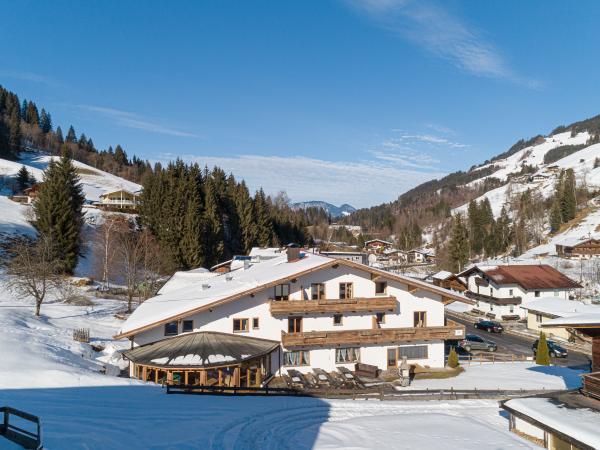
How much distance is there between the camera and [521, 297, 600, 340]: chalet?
47219 mm

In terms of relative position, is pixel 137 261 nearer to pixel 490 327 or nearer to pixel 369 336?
pixel 369 336

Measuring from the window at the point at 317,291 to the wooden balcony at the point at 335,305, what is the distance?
111cm

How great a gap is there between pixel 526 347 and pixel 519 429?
3008 cm

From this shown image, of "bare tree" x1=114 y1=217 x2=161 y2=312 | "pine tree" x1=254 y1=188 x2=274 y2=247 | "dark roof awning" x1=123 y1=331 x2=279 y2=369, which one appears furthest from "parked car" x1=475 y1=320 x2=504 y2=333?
→ "pine tree" x1=254 y1=188 x2=274 y2=247

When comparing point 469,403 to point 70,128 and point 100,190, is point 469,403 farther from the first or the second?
point 70,128

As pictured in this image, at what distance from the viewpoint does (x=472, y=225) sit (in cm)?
13600

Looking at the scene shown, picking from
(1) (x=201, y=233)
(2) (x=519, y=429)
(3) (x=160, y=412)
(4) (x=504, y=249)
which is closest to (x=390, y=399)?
(2) (x=519, y=429)

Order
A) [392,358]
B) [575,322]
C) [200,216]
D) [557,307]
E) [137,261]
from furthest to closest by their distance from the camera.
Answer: [200,216] < [137,261] < [557,307] < [392,358] < [575,322]

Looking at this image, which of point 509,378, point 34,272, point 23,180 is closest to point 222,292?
point 34,272

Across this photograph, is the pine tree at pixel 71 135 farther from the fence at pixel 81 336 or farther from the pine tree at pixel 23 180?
the fence at pixel 81 336

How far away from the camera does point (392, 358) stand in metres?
31.4

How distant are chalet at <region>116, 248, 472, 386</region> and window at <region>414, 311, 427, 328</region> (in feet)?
0.25

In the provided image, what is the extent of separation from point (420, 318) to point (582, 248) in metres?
77.3

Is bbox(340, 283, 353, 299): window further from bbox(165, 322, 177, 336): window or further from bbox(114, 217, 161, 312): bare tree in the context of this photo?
bbox(114, 217, 161, 312): bare tree
